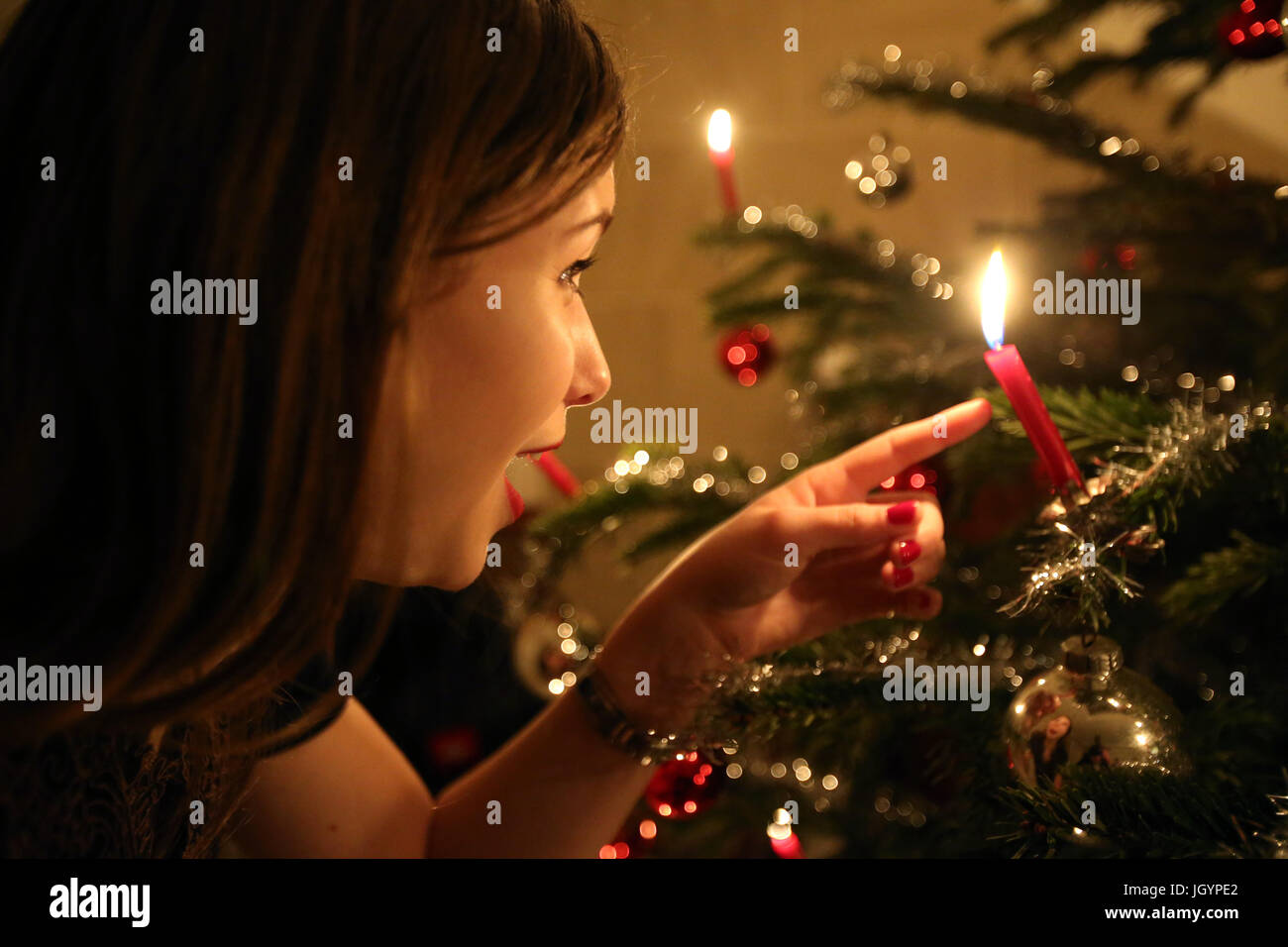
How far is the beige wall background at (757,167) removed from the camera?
1580mm

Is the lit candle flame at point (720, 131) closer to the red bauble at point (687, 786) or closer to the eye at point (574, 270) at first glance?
the eye at point (574, 270)

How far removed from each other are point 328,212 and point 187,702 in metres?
0.29

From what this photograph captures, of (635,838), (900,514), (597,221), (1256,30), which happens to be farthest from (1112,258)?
(635,838)

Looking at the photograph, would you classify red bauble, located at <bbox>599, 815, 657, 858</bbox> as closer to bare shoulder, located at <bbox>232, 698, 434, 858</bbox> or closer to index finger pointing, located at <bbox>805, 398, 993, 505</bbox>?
bare shoulder, located at <bbox>232, 698, 434, 858</bbox>

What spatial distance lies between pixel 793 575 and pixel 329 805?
0.42 m

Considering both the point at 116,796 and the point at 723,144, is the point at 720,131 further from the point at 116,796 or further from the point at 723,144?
the point at 116,796

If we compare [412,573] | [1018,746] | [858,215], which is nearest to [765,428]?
[858,215]

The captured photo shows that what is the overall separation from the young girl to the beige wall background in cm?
95

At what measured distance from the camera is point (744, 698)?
57 centimetres

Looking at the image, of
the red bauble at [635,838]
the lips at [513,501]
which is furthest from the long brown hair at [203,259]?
the red bauble at [635,838]

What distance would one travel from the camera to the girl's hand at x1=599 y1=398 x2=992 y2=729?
2.06 feet

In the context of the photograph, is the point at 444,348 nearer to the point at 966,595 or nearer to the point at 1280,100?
the point at 966,595

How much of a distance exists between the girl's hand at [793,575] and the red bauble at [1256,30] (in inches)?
10.8

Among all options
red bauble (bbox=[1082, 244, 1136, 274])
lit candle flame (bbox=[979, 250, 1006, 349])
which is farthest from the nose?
red bauble (bbox=[1082, 244, 1136, 274])
